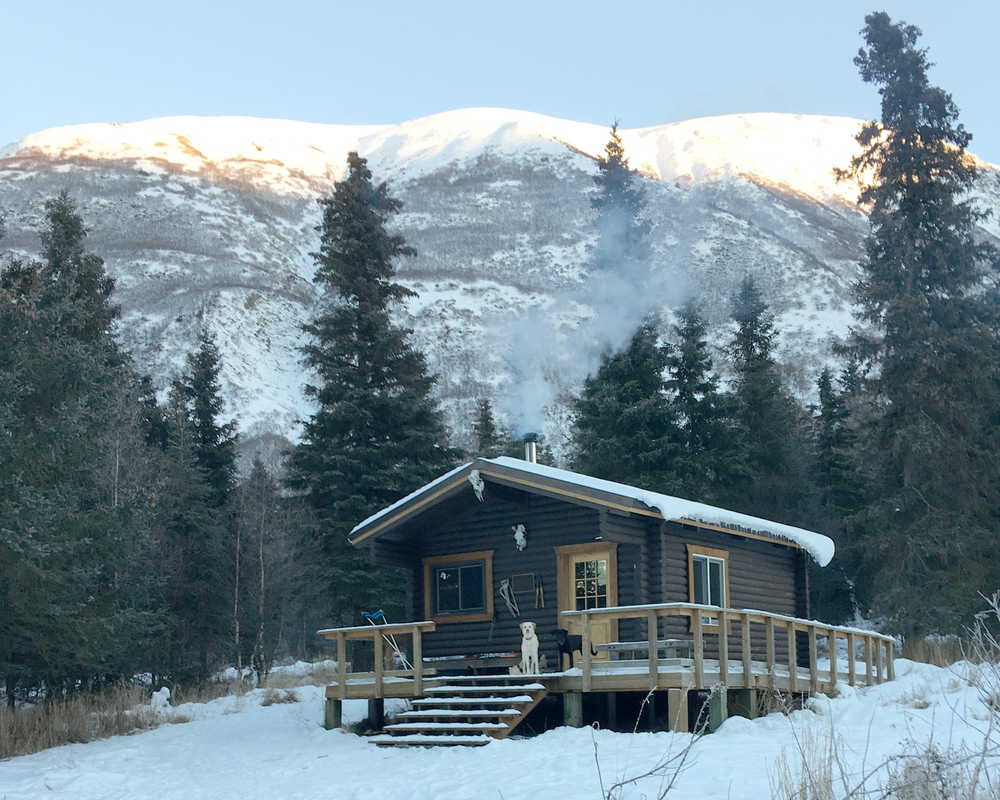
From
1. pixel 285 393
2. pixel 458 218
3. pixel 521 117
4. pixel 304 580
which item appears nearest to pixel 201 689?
pixel 304 580

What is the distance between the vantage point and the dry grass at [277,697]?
2258cm

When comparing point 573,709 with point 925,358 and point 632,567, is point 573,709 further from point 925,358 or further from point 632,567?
point 925,358

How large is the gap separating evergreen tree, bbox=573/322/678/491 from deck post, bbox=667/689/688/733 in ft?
57.4

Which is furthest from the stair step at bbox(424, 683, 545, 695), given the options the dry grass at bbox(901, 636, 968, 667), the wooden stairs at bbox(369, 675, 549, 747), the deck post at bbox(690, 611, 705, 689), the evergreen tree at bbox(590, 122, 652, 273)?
the evergreen tree at bbox(590, 122, 652, 273)

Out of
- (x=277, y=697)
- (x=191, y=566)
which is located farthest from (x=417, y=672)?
(x=191, y=566)

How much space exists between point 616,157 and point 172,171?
361 feet

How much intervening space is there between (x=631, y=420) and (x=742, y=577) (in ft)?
43.9

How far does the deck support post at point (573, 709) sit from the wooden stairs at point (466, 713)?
375mm

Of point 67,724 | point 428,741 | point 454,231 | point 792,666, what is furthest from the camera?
point 454,231

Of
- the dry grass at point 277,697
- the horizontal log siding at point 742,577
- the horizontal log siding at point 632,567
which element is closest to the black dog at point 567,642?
the horizontal log siding at point 632,567

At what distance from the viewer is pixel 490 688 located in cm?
1623

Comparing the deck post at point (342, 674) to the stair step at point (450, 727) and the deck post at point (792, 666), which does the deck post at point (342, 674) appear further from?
the deck post at point (792, 666)

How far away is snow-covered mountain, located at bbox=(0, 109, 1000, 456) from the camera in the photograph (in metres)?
95.1

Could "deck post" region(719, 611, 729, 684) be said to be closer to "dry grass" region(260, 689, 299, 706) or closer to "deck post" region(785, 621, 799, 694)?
"deck post" region(785, 621, 799, 694)
